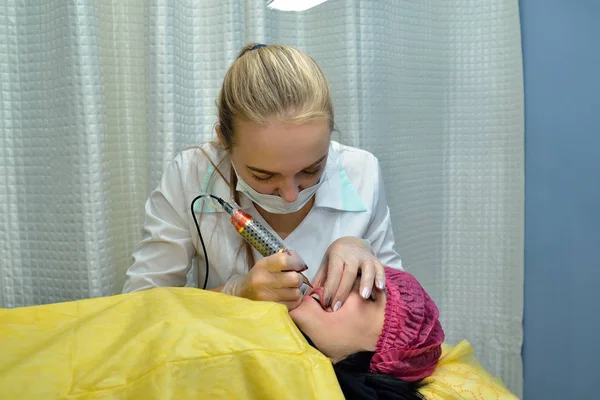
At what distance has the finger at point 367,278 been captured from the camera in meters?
1.07

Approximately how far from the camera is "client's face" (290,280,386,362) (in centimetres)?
107

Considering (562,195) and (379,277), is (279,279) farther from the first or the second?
(562,195)

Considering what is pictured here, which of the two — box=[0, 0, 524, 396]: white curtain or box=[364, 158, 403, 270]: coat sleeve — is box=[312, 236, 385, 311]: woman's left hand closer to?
box=[364, 158, 403, 270]: coat sleeve

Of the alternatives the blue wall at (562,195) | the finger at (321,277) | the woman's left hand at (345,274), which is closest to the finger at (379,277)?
the woman's left hand at (345,274)

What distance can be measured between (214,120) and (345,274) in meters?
0.67

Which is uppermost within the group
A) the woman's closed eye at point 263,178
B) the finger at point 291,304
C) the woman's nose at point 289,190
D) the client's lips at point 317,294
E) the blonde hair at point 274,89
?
the blonde hair at point 274,89

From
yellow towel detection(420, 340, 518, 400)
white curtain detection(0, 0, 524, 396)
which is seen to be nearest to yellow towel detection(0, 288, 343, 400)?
yellow towel detection(420, 340, 518, 400)

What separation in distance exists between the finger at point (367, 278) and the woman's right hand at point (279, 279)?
110 millimetres

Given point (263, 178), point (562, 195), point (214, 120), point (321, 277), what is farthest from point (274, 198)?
point (562, 195)

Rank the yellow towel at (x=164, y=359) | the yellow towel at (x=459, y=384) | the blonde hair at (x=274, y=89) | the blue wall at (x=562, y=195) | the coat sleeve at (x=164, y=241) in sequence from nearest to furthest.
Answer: the yellow towel at (x=164, y=359)
the yellow towel at (x=459, y=384)
the blonde hair at (x=274, y=89)
the coat sleeve at (x=164, y=241)
the blue wall at (x=562, y=195)

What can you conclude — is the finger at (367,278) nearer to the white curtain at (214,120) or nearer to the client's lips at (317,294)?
the client's lips at (317,294)

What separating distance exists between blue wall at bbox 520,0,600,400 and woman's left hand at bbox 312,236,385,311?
30.7 inches

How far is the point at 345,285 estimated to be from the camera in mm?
1105

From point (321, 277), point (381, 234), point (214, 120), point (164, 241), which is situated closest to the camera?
point (321, 277)
